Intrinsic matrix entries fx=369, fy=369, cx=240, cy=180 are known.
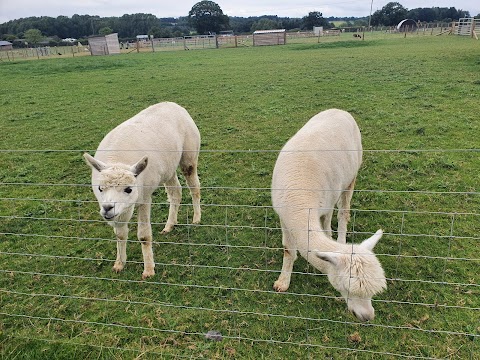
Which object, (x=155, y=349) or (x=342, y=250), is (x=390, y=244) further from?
(x=155, y=349)

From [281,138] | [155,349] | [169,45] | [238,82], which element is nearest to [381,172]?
[281,138]

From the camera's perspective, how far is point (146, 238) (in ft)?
14.2

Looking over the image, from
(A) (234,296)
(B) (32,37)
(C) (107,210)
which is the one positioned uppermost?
(B) (32,37)

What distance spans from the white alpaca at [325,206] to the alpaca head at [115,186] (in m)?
1.44

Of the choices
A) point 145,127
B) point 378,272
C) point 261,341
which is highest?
point 145,127

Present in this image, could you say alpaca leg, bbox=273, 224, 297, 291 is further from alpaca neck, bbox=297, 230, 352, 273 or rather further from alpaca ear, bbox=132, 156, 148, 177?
alpaca ear, bbox=132, 156, 148, 177

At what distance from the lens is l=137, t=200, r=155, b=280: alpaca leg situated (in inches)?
167

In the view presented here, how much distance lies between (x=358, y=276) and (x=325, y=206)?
1.02 m

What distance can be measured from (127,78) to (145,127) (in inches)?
624

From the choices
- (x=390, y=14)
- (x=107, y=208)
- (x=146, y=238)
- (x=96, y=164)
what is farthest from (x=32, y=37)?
(x=390, y=14)

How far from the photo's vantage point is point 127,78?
62.6ft

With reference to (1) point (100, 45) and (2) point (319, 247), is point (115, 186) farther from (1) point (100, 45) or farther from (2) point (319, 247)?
(1) point (100, 45)

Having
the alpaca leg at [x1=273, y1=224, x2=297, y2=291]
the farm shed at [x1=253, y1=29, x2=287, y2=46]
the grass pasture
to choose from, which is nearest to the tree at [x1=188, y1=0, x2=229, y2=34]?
the farm shed at [x1=253, y1=29, x2=287, y2=46]

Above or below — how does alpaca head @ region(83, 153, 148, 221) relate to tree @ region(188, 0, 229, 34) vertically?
below
